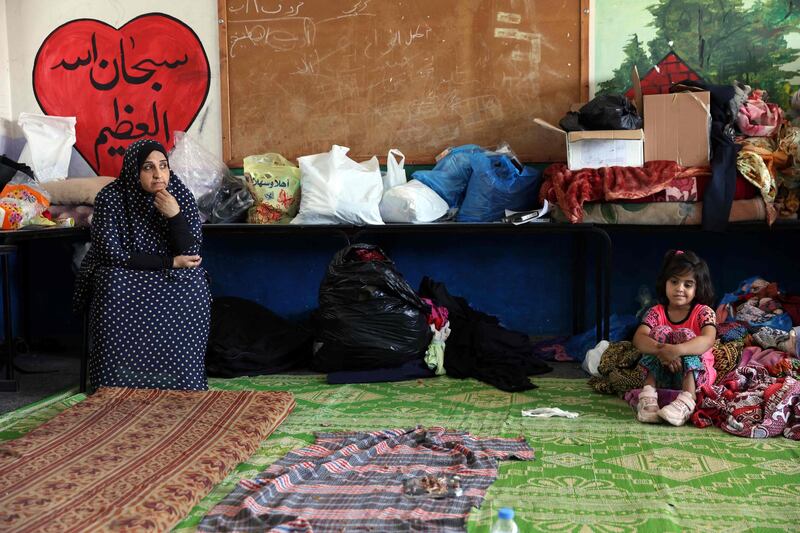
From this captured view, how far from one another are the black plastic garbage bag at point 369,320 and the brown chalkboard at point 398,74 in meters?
1.05

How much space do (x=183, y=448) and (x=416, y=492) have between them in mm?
933

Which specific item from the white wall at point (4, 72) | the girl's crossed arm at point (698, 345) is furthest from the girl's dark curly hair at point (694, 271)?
the white wall at point (4, 72)

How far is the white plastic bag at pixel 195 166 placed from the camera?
15.9 feet

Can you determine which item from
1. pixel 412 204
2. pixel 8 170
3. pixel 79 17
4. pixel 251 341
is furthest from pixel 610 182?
pixel 79 17

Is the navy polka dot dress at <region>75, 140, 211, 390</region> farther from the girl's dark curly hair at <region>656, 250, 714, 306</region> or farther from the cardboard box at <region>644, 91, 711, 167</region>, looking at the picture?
the cardboard box at <region>644, 91, 711, 167</region>

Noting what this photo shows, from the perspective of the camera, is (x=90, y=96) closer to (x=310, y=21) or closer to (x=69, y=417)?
(x=310, y=21)

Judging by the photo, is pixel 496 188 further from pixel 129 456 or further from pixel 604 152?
pixel 129 456

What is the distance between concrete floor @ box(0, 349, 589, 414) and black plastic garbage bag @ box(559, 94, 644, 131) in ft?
4.26

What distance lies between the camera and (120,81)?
5.38 meters

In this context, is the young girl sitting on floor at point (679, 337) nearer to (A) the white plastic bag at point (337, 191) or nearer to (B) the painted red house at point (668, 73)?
(B) the painted red house at point (668, 73)

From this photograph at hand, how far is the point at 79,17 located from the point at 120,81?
0.52 metres

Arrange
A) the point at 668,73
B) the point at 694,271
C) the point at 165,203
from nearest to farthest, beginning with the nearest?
the point at 694,271, the point at 165,203, the point at 668,73

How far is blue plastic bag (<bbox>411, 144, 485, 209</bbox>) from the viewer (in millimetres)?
4766

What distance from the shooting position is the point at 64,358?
16.7 ft
